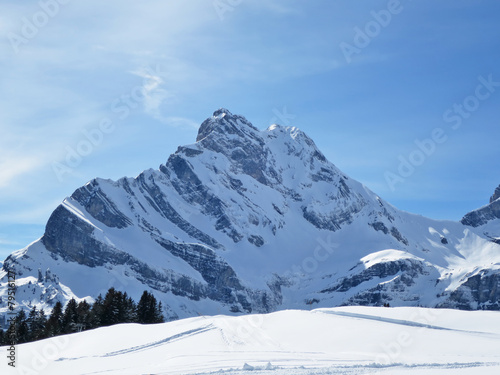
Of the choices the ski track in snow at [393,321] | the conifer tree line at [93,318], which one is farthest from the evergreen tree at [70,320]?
the ski track in snow at [393,321]

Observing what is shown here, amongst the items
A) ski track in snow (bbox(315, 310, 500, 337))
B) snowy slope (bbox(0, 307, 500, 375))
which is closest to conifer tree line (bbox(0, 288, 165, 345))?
snowy slope (bbox(0, 307, 500, 375))

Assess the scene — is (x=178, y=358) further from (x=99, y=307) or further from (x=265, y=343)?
(x=99, y=307)

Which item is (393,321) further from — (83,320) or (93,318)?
(83,320)

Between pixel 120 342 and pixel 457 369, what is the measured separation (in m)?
21.0

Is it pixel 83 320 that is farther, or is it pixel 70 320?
pixel 70 320

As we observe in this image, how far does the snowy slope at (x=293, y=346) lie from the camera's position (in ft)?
95.0

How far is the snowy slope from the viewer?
2895 centimetres

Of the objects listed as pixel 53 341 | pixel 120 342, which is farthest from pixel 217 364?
pixel 53 341

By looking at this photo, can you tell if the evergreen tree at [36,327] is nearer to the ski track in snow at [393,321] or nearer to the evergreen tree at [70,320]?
the evergreen tree at [70,320]

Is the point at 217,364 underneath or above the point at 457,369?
above

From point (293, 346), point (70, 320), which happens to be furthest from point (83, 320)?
point (293, 346)

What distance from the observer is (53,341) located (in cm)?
4269

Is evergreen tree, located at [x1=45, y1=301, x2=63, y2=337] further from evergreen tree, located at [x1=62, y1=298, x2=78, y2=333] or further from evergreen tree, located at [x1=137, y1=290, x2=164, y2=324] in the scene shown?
evergreen tree, located at [x1=137, y1=290, x2=164, y2=324]

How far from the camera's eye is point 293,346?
34812 millimetres
